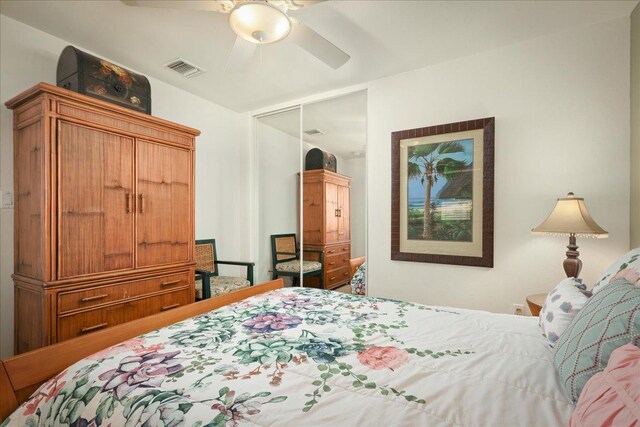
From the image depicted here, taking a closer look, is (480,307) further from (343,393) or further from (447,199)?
(343,393)

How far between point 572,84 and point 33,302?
398 centimetres

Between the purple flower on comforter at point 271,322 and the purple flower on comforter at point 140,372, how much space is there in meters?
0.37

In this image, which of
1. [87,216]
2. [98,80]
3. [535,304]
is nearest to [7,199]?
[87,216]

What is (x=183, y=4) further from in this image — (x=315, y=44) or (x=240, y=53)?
(x=315, y=44)

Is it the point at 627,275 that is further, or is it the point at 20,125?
the point at 20,125

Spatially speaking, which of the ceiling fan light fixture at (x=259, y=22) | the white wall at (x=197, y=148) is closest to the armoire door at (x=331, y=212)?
the white wall at (x=197, y=148)

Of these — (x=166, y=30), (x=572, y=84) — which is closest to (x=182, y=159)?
(x=166, y=30)

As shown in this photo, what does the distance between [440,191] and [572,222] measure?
989mm

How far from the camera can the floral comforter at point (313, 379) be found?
2.60 ft

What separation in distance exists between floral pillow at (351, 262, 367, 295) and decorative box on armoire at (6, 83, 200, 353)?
170 cm

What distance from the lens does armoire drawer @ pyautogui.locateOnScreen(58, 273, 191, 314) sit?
1.94m

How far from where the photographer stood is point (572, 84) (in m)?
2.29

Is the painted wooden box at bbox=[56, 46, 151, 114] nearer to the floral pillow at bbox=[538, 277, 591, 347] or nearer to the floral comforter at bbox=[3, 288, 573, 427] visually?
the floral comforter at bbox=[3, 288, 573, 427]

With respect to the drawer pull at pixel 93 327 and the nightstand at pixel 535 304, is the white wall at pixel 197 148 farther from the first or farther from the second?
the nightstand at pixel 535 304
